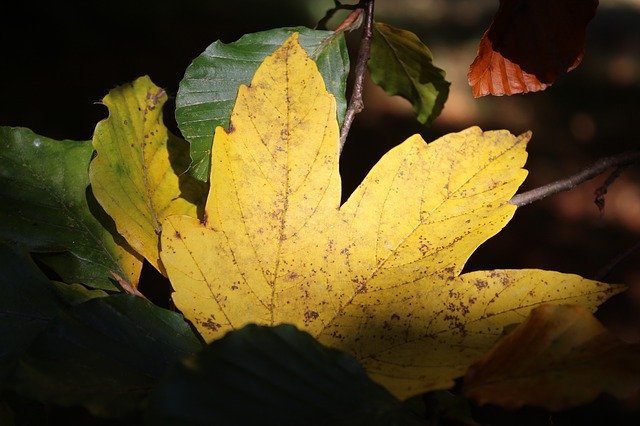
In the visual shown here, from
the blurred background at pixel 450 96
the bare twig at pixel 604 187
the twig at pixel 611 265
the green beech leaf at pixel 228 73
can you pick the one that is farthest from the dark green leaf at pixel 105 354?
the blurred background at pixel 450 96

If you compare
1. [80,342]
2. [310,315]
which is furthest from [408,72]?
[80,342]

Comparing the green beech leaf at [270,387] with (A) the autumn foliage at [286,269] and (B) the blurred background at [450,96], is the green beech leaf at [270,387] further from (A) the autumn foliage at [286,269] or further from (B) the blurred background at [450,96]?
(B) the blurred background at [450,96]

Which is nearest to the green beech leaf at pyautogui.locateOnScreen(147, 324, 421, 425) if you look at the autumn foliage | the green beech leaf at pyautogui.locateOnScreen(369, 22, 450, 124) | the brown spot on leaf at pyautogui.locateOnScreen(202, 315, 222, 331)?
the autumn foliage

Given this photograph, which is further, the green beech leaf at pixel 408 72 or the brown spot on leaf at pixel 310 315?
the green beech leaf at pixel 408 72

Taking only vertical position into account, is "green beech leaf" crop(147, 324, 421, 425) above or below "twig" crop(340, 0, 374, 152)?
below

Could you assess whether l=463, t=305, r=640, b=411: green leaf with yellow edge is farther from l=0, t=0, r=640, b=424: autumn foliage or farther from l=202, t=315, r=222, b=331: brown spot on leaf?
l=202, t=315, r=222, b=331: brown spot on leaf

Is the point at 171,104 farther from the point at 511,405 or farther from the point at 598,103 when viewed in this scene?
the point at 511,405
